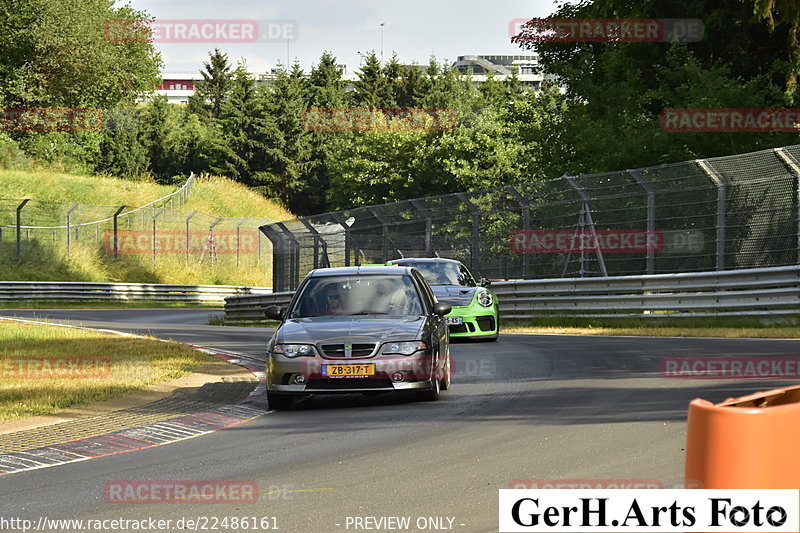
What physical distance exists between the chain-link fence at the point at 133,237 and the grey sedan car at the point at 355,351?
37112 mm

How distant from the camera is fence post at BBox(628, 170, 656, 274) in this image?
73.2ft

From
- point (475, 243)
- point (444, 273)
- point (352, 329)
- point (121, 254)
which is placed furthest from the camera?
point (121, 254)

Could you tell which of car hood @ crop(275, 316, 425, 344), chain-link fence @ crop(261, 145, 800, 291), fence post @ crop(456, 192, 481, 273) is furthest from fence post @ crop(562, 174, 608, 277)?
car hood @ crop(275, 316, 425, 344)

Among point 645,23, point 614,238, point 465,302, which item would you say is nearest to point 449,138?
point 645,23

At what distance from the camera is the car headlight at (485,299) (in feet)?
64.4

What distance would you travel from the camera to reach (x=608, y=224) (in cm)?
2386

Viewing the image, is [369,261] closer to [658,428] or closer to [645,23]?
[645,23]

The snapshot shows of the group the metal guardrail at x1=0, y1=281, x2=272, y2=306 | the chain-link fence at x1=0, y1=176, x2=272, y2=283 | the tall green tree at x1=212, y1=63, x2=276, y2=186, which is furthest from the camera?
the tall green tree at x1=212, y1=63, x2=276, y2=186

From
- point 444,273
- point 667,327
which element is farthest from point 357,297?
point 667,327

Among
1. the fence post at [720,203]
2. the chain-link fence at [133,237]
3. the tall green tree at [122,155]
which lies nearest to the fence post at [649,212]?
the fence post at [720,203]

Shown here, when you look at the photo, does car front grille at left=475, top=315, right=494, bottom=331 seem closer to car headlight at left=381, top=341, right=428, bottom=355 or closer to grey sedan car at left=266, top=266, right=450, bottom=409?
grey sedan car at left=266, top=266, right=450, bottom=409

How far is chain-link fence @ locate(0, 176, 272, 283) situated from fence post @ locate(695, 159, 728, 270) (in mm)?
31246

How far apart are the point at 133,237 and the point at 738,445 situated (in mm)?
51328

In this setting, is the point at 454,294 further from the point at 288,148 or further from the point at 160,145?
the point at 160,145
